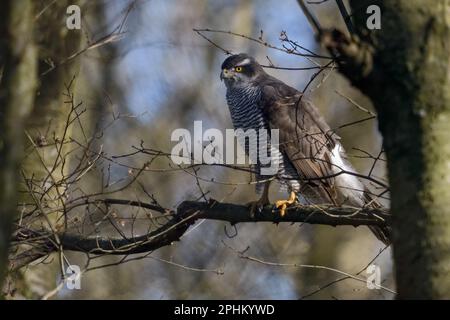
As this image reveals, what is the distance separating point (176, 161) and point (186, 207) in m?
0.33

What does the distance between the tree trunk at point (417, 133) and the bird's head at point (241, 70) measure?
4792mm

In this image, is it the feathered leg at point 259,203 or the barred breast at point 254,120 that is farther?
the barred breast at point 254,120

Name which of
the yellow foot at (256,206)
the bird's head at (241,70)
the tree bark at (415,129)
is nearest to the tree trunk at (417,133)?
the tree bark at (415,129)

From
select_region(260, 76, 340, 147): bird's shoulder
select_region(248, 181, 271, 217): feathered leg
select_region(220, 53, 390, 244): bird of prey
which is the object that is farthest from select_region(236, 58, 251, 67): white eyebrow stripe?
select_region(248, 181, 271, 217): feathered leg

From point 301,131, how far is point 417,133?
3926mm

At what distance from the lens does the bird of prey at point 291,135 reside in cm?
757

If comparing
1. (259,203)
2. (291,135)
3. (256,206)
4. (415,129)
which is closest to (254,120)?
(291,135)

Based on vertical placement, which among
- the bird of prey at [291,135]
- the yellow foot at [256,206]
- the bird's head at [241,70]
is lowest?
the yellow foot at [256,206]

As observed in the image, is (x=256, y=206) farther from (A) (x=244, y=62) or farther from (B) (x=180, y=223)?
(A) (x=244, y=62)

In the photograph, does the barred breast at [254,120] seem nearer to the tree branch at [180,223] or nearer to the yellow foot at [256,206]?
the yellow foot at [256,206]

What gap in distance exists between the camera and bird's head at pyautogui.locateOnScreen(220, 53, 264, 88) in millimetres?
9117

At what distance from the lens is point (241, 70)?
30.1 feet

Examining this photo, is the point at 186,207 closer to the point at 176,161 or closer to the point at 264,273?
the point at 176,161
